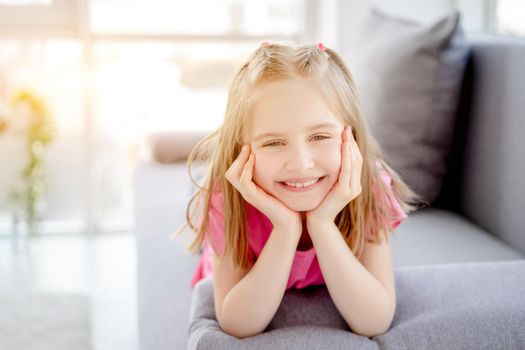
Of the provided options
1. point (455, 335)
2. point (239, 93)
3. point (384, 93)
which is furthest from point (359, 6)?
point (455, 335)

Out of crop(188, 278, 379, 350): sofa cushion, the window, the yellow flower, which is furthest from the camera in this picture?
the window

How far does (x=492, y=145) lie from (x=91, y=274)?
1675mm

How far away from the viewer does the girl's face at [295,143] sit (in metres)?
1.08

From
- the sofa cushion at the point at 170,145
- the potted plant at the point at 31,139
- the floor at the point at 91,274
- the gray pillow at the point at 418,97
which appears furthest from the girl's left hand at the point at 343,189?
the potted plant at the point at 31,139

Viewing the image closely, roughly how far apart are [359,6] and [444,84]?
1333 mm

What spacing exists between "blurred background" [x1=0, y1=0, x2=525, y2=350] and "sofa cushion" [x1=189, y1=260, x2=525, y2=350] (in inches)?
70.7

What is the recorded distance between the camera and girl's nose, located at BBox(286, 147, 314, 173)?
1.07 meters

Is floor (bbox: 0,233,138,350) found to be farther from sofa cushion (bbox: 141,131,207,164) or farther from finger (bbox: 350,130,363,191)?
finger (bbox: 350,130,363,191)

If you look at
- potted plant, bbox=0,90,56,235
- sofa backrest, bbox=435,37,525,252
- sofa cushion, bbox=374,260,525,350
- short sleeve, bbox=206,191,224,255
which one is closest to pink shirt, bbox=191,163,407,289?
short sleeve, bbox=206,191,224,255

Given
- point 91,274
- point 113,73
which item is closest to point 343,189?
point 91,274

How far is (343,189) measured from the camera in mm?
1097

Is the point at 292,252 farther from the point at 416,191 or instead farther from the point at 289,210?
the point at 416,191

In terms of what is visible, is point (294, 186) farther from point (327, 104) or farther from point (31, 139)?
point (31, 139)

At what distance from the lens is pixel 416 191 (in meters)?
1.98
